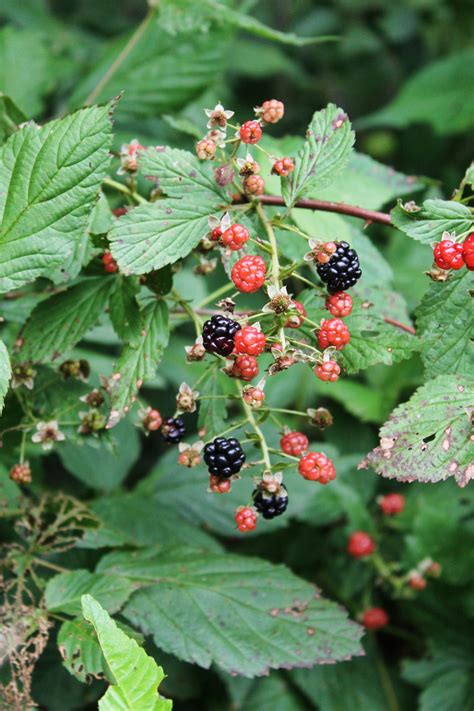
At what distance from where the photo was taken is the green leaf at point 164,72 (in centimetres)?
258

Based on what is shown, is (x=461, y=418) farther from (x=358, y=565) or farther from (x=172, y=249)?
(x=358, y=565)

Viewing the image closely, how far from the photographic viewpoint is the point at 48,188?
1341 mm

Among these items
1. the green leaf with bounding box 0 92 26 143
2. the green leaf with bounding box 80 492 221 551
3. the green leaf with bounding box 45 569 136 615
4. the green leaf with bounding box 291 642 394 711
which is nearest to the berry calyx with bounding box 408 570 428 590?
the green leaf with bounding box 291 642 394 711

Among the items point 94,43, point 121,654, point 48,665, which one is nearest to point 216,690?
point 48,665

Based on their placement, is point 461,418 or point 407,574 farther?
point 407,574

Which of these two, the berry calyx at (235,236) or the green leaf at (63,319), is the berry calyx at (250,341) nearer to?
the berry calyx at (235,236)

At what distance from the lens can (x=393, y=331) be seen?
1.35 m

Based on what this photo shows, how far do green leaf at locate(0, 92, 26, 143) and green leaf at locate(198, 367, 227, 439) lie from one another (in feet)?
2.10

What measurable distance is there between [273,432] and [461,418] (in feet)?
2.53

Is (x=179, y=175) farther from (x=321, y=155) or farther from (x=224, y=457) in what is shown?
(x=224, y=457)

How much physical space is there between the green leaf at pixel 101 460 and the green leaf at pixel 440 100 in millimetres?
1984

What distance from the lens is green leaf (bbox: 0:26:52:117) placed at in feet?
8.70

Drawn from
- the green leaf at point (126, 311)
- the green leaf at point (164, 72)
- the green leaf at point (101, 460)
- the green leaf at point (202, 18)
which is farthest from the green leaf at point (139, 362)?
the green leaf at point (164, 72)

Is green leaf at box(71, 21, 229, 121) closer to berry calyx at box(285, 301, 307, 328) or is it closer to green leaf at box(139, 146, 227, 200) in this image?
green leaf at box(139, 146, 227, 200)
